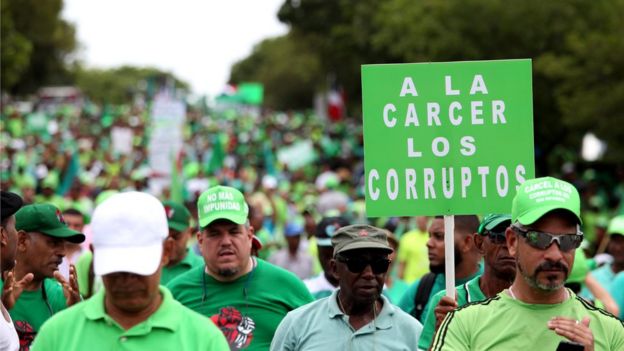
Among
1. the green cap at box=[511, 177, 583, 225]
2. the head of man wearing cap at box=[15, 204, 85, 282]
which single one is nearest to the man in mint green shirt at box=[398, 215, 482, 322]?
the head of man wearing cap at box=[15, 204, 85, 282]

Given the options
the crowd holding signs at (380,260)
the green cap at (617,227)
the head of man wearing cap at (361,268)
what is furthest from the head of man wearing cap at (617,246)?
the head of man wearing cap at (361,268)

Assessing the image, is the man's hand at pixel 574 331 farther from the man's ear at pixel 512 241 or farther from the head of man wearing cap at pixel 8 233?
the head of man wearing cap at pixel 8 233

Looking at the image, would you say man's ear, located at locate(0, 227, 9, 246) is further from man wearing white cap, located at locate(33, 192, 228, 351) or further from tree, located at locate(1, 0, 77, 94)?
tree, located at locate(1, 0, 77, 94)

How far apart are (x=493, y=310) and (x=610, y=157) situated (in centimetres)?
3260

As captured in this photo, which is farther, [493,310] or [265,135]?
[265,135]

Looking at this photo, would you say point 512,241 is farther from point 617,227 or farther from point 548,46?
point 548,46

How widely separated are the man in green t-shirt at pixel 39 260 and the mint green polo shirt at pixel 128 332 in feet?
8.36

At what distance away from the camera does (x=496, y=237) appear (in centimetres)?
699

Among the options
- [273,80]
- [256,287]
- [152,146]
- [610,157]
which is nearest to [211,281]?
[256,287]

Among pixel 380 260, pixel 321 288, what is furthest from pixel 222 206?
pixel 321 288

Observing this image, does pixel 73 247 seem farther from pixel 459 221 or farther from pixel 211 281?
pixel 459 221

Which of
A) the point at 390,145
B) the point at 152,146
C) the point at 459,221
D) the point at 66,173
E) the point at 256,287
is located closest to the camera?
the point at 390,145

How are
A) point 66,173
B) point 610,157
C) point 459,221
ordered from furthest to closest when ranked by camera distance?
point 610,157
point 66,173
point 459,221

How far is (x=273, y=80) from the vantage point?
126500 mm
